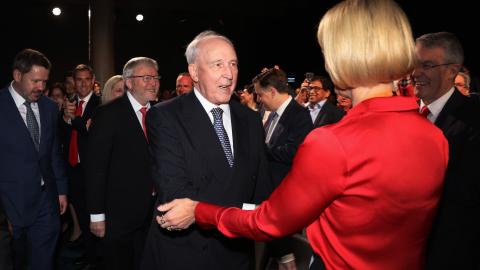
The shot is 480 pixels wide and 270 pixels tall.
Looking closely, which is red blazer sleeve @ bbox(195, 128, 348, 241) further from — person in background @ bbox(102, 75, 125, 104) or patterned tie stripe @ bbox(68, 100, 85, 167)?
patterned tie stripe @ bbox(68, 100, 85, 167)

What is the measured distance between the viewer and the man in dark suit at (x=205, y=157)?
2199mm

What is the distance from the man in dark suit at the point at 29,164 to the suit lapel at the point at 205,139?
198cm

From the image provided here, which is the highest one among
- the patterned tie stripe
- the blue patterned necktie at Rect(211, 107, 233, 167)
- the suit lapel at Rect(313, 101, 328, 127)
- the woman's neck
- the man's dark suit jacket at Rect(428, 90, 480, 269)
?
the woman's neck

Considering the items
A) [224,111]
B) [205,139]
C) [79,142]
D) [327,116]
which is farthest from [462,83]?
[79,142]

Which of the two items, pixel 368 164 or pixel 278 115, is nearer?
pixel 368 164

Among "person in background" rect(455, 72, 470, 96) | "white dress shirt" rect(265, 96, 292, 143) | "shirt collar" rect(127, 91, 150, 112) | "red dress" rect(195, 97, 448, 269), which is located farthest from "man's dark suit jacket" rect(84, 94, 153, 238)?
"person in background" rect(455, 72, 470, 96)

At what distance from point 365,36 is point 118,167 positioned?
2.66m

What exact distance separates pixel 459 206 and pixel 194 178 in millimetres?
1393

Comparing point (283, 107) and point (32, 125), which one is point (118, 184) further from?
point (283, 107)

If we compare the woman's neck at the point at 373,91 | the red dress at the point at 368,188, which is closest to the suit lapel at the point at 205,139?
the red dress at the point at 368,188

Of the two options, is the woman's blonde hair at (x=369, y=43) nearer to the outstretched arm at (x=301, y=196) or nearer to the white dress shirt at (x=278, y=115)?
the outstretched arm at (x=301, y=196)

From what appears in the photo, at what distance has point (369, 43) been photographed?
1.35 meters

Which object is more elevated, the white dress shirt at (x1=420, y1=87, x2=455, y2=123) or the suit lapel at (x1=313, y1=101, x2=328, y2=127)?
the white dress shirt at (x1=420, y1=87, x2=455, y2=123)

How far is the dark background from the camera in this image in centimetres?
1555
